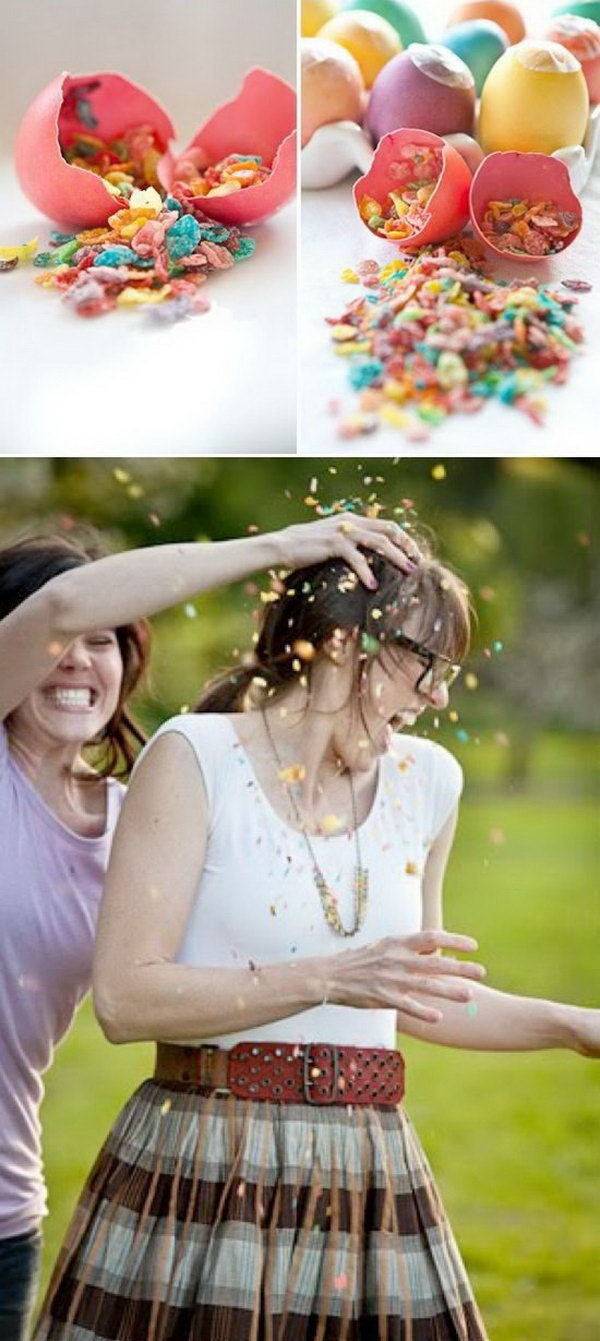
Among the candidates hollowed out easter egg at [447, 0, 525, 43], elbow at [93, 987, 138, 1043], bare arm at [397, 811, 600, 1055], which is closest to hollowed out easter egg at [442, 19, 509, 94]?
hollowed out easter egg at [447, 0, 525, 43]

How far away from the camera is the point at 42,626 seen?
7.36 ft

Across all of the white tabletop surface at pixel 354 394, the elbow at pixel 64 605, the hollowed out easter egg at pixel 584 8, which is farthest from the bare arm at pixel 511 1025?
the hollowed out easter egg at pixel 584 8

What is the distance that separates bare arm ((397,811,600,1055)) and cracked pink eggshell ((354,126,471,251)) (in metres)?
1.10

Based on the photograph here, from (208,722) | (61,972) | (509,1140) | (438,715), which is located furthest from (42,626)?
(509,1140)

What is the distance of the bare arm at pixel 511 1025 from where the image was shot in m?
2.31

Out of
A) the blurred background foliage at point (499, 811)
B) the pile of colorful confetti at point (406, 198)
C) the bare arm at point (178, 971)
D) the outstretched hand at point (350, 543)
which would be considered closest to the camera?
the bare arm at point (178, 971)

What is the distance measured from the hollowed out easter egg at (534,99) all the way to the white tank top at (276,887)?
1.01m

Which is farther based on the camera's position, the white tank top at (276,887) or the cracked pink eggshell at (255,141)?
the cracked pink eggshell at (255,141)

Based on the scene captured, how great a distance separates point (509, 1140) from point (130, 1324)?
87 cm

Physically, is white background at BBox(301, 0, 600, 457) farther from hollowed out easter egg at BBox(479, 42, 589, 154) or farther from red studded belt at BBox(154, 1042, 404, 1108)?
red studded belt at BBox(154, 1042, 404, 1108)

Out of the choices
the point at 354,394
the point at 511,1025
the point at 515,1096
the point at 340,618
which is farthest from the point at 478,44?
the point at 515,1096

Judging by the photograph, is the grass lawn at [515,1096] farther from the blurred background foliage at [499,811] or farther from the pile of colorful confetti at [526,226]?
the pile of colorful confetti at [526,226]

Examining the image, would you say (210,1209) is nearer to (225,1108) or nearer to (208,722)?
(225,1108)

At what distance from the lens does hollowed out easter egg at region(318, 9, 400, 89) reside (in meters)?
2.66
